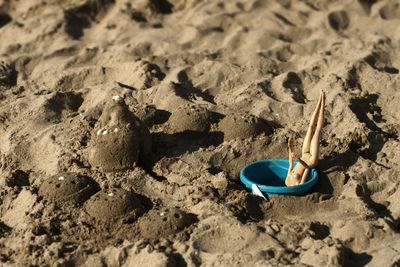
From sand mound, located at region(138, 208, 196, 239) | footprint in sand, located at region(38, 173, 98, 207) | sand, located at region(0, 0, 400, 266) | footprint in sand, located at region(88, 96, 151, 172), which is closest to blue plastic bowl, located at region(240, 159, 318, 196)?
sand, located at region(0, 0, 400, 266)

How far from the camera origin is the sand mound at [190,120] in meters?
4.91

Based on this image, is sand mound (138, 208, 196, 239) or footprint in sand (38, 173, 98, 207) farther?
footprint in sand (38, 173, 98, 207)

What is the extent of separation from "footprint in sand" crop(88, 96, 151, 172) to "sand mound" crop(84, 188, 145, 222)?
38cm

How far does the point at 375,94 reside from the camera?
18.1 ft

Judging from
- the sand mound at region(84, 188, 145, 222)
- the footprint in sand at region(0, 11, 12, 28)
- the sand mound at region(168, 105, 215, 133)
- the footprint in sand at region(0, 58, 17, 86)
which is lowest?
the footprint in sand at region(0, 58, 17, 86)

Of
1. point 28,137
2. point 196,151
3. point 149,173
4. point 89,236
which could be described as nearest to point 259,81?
point 196,151

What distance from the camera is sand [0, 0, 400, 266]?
12.5 feet

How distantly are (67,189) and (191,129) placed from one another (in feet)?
3.63

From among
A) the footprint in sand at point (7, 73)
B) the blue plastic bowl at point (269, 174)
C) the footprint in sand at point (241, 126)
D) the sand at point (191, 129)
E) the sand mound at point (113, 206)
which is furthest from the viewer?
the footprint in sand at point (7, 73)

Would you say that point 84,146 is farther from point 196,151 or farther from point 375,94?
point 375,94

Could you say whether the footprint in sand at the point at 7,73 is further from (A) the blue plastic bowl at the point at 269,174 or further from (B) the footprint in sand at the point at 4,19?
(A) the blue plastic bowl at the point at 269,174

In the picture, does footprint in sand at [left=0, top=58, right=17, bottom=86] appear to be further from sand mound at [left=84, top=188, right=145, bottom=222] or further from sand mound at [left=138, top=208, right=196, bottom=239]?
sand mound at [left=138, top=208, right=196, bottom=239]

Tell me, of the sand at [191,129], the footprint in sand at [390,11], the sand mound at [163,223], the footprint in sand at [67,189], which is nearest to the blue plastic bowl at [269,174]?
the sand at [191,129]

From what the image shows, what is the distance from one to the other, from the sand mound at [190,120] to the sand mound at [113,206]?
3.12ft
